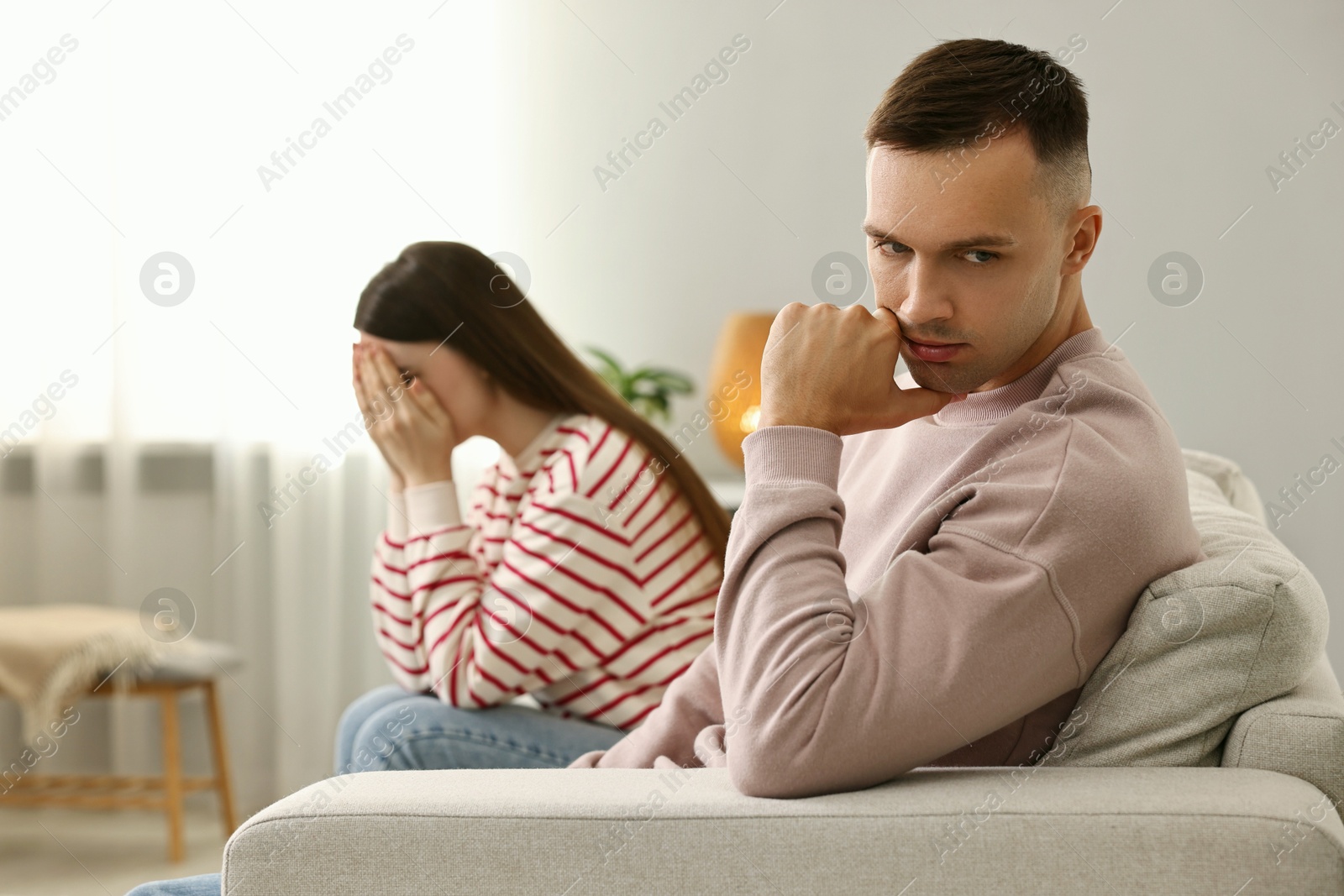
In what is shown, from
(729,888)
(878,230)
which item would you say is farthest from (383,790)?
(878,230)

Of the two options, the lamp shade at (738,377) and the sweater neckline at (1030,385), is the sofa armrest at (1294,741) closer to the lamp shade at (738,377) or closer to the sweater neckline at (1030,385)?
the sweater neckline at (1030,385)

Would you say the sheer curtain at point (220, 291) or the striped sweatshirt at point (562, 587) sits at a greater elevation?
the sheer curtain at point (220, 291)

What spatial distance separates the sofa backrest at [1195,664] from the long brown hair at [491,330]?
819mm

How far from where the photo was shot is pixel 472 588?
4.93 ft

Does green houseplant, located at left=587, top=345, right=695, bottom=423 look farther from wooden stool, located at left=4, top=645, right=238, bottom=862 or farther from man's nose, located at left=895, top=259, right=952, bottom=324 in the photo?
man's nose, located at left=895, top=259, right=952, bottom=324

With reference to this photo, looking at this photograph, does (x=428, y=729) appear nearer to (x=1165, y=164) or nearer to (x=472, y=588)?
(x=472, y=588)

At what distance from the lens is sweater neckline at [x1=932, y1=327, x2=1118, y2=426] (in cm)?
91

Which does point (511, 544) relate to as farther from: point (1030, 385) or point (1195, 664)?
point (1195, 664)

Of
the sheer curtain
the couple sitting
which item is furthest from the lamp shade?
the couple sitting

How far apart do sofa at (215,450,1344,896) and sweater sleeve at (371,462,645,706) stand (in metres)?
0.58

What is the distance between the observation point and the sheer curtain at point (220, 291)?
9.29 ft

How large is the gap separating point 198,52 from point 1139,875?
2919 mm

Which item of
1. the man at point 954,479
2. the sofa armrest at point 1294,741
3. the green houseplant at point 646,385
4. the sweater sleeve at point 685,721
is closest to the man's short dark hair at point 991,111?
the man at point 954,479

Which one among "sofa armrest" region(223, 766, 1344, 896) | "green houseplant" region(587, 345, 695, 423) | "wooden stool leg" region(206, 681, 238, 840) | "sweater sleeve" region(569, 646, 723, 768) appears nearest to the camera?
"sofa armrest" region(223, 766, 1344, 896)
